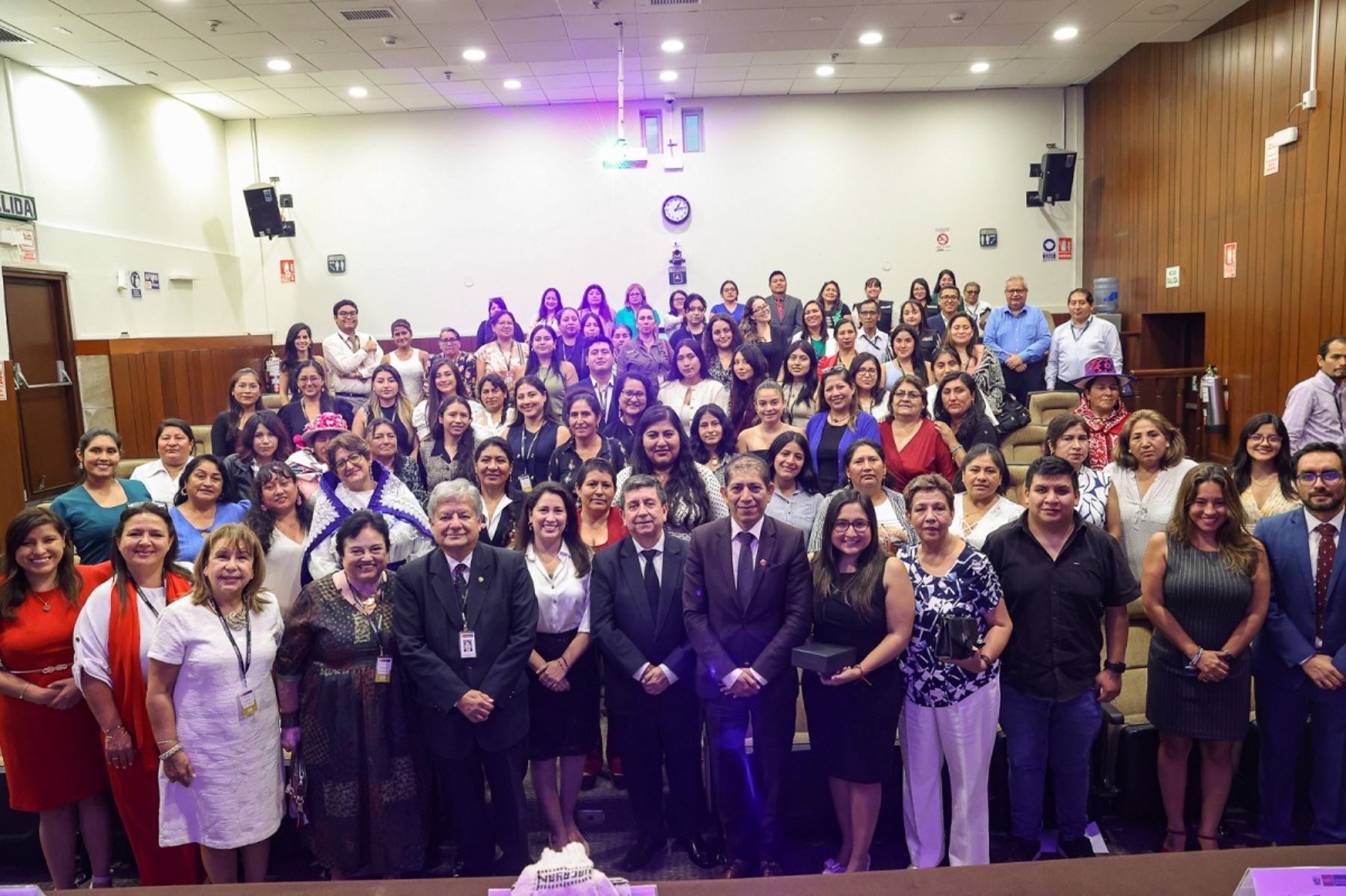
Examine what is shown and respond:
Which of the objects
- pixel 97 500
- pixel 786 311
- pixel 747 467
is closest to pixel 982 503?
pixel 747 467

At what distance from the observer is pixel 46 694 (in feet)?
9.03

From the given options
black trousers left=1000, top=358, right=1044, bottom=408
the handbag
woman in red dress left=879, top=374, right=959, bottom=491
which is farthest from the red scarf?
black trousers left=1000, top=358, right=1044, bottom=408

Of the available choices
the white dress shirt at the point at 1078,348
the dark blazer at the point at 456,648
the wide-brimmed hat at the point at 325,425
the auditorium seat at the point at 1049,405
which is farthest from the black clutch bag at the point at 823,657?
the white dress shirt at the point at 1078,348

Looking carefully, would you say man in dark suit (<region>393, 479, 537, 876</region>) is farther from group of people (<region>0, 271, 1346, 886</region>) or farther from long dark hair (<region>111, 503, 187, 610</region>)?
long dark hair (<region>111, 503, 187, 610</region>)

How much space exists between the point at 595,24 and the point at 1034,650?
23.0 ft

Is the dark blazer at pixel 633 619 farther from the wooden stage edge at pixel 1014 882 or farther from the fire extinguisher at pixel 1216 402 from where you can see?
the fire extinguisher at pixel 1216 402

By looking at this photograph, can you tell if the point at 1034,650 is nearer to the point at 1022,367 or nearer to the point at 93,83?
the point at 1022,367

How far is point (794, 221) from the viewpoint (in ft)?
36.0

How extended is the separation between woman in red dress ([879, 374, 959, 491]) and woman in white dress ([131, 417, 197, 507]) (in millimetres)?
3354

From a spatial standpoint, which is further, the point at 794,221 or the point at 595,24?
the point at 794,221

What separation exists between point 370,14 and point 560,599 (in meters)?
6.37

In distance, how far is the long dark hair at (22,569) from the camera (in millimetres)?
2785

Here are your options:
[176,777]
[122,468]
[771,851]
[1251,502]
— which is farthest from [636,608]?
[122,468]

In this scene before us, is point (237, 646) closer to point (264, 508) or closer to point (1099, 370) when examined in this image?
point (264, 508)
